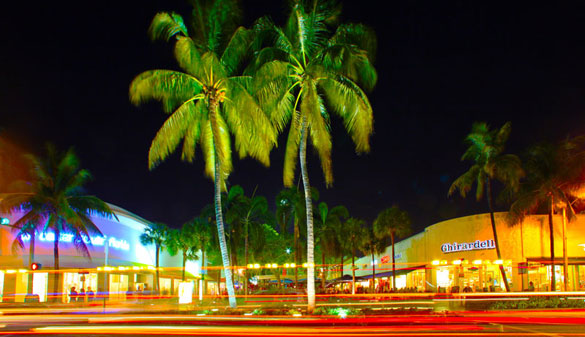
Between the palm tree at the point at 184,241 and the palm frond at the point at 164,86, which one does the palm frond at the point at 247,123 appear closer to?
the palm frond at the point at 164,86

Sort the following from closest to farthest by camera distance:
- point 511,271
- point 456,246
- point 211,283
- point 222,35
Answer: point 222,35
point 511,271
point 456,246
point 211,283

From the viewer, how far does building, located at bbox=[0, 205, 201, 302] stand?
127 ft

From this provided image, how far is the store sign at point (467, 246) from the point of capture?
40.6 m

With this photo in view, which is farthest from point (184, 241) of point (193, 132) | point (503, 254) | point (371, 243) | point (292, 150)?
point (292, 150)

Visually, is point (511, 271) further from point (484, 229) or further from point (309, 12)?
point (309, 12)

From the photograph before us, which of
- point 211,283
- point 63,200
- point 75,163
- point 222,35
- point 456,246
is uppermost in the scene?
point 222,35

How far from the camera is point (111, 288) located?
50.2 meters

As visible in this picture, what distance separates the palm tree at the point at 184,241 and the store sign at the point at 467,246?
921 inches

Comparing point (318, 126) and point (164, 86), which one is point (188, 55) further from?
point (318, 126)

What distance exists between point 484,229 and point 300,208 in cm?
1438

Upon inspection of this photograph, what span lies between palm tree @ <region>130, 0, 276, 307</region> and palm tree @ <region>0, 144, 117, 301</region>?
14.6 m

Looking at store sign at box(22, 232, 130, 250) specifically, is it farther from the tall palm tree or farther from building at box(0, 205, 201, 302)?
the tall palm tree

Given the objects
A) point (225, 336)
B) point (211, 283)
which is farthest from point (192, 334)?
point (211, 283)

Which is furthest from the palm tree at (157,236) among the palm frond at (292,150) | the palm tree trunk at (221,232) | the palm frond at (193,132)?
the palm frond at (292,150)
